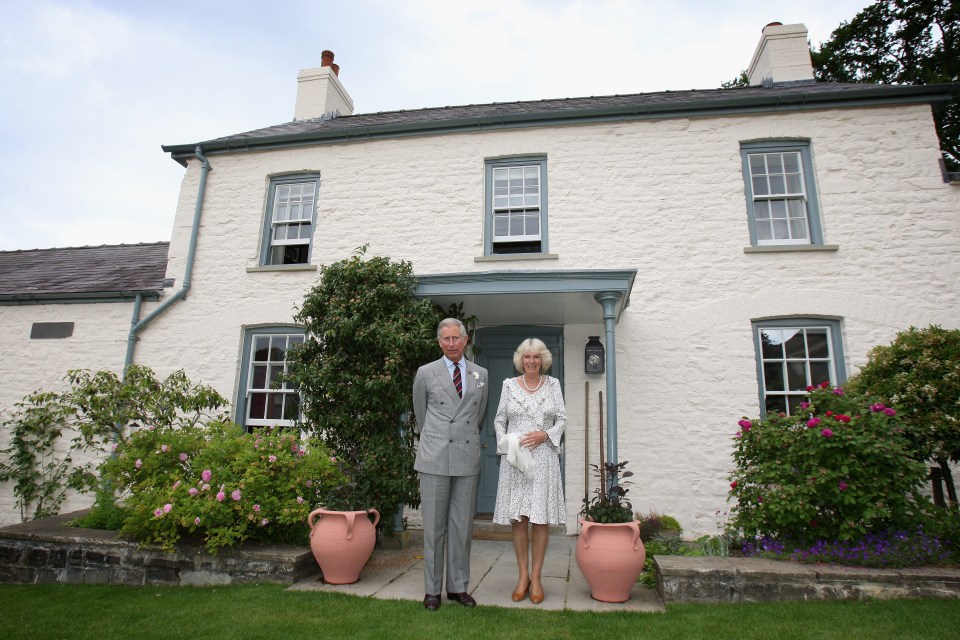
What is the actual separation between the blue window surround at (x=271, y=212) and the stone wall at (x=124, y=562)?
173 inches

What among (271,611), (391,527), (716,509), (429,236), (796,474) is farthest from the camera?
(429,236)

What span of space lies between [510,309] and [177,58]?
17.5ft

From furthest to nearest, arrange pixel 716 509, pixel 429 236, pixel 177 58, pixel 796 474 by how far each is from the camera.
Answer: pixel 429 236 < pixel 177 58 < pixel 716 509 < pixel 796 474

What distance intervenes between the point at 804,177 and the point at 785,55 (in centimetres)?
302

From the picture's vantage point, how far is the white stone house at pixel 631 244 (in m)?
6.52

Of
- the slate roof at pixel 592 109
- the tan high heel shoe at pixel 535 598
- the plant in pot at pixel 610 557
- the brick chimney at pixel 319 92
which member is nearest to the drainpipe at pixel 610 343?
the plant in pot at pixel 610 557

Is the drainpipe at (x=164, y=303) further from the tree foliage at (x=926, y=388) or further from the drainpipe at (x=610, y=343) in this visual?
the tree foliage at (x=926, y=388)

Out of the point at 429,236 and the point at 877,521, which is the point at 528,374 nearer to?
the point at 877,521

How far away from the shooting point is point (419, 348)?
18.3 feet

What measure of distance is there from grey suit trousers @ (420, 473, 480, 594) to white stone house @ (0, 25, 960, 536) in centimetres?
235

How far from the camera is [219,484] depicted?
4.72 m

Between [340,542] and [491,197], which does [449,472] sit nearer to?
[340,542]

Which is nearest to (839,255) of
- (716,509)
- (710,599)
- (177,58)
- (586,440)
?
(716,509)

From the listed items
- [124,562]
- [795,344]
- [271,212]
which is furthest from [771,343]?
[271,212]
